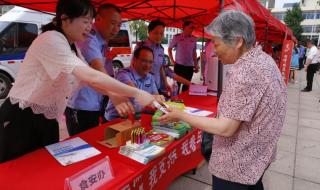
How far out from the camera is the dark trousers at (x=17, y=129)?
1437mm

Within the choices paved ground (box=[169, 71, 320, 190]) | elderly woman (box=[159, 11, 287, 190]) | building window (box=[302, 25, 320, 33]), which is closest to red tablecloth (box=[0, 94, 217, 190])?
elderly woman (box=[159, 11, 287, 190])

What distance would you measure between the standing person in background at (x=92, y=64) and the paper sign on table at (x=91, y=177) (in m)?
0.94

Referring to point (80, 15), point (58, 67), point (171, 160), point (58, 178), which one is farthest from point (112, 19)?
point (58, 178)

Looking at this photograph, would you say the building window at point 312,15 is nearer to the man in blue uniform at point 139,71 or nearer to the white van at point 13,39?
the white van at point 13,39

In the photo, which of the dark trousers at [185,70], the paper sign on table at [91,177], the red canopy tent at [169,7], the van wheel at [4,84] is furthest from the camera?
the van wheel at [4,84]

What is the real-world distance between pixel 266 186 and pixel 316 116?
3.92 meters

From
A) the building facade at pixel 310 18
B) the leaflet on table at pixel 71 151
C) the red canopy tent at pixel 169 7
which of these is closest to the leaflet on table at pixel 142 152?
the leaflet on table at pixel 71 151

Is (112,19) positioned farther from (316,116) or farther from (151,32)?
(316,116)

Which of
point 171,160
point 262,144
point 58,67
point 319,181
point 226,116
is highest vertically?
point 58,67

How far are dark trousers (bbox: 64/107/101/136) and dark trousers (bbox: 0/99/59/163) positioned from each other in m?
0.55

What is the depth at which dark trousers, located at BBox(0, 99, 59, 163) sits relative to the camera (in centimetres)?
144

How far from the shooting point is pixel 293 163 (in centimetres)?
328

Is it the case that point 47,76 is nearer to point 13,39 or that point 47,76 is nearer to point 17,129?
point 17,129

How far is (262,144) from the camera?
3.90 feet
